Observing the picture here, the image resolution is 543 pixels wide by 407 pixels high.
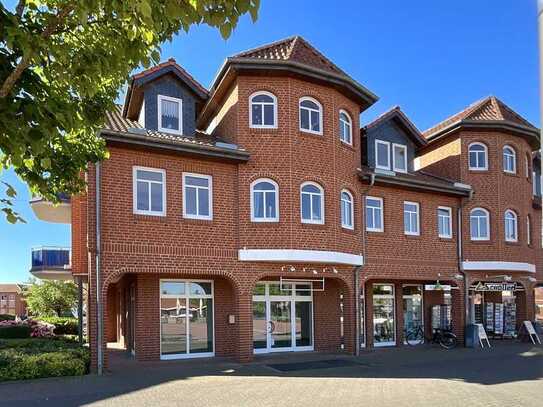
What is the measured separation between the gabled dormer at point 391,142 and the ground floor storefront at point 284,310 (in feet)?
14.8

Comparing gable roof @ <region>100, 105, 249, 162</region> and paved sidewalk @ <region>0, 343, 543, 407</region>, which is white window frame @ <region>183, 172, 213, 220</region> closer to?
gable roof @ <region>100, 105, 249, 162</region>

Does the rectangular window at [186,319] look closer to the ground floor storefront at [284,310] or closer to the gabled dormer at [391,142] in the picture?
the ground floor storefront at [284,310]

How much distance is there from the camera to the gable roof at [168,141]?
14992 mm

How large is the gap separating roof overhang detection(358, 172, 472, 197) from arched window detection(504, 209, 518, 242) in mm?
2344

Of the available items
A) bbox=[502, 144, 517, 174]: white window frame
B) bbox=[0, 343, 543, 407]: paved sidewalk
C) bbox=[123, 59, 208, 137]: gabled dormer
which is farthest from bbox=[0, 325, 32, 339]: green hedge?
bbox=[502, 144, 517, 174]: white window frame

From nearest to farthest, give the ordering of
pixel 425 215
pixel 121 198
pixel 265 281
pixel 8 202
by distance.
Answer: pixel 8 202, pixel 121 198, pixel 265 281, pixel 425 215

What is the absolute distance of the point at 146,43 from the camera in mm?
4957

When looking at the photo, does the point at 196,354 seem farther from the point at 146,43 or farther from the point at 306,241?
the point at 146,43

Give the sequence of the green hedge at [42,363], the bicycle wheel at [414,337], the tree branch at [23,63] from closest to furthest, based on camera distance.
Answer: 1. the tree branch at [23,63]
2. the green hedge at [42,363]
3. the bicycle wheel at [414,337]

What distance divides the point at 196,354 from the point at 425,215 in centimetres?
1001

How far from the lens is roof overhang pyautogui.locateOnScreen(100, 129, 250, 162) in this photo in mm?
14898

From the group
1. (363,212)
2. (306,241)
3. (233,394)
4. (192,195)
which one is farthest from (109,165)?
(363,212)

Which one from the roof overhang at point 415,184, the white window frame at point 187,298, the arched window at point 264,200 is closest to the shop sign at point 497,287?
the roof overhang at point 415,184

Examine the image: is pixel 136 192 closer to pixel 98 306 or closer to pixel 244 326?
pixel 98 306
